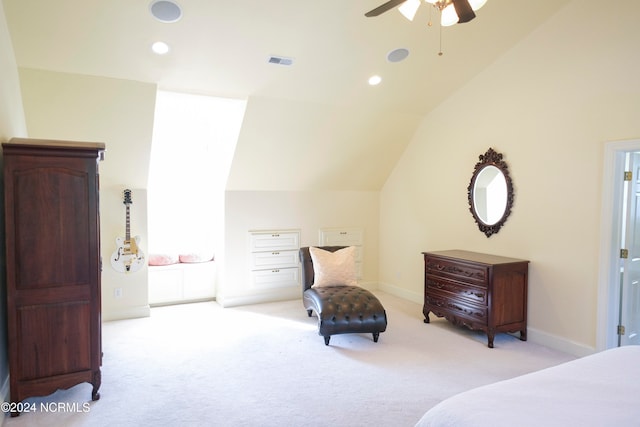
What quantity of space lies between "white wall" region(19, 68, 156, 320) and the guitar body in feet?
0.21

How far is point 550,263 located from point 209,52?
403 cm

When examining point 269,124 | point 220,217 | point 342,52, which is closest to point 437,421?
point 342,52

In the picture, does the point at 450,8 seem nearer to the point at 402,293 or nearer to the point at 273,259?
the point at 273,259

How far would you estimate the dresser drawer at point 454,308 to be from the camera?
430cm

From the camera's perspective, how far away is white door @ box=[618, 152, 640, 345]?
3.66m

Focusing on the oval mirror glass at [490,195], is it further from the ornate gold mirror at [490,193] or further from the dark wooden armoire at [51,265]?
the dark wooden armoire at [51,265]

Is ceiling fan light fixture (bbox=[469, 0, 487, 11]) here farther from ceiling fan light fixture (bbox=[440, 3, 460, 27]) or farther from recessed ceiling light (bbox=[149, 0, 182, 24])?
recessed ceiling light (bbox=[149, 0, 182, 24])

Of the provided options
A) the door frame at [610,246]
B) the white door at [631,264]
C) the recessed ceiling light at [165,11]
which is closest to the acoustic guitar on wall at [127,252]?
the recessed ceiling light at [165,11]

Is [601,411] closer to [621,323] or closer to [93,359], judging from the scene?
[621,323]

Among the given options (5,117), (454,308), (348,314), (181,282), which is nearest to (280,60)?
(5,117)

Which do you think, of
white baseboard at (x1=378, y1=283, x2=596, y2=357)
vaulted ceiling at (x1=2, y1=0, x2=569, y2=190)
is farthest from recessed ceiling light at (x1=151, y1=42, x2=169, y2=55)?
white baseboard at (x1=378, y1=283, x2=596, y2=357)

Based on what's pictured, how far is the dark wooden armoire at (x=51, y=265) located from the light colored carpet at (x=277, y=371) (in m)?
0.32

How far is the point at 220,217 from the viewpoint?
5941 mm

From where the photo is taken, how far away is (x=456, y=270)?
4.60 meters
